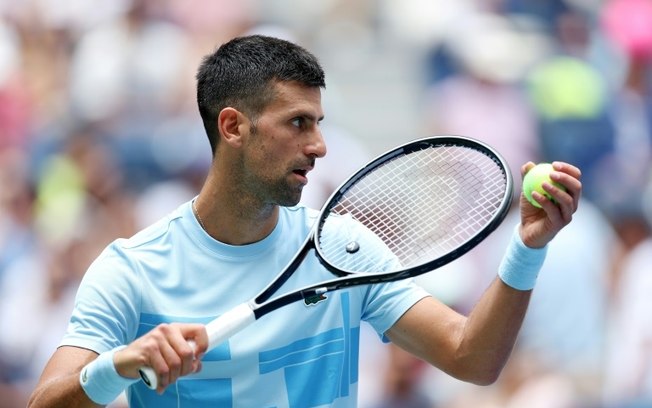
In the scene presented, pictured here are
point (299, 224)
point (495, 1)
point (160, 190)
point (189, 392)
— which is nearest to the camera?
point (189, 392)

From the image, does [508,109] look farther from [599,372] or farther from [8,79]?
[8,79]

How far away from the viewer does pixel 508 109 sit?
A: 935 centimetres

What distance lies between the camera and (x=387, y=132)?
11086 mm

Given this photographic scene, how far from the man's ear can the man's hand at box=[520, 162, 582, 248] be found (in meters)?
0.83

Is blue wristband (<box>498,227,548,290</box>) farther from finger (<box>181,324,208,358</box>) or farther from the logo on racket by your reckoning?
finger (<box>181,324,208,358</box>)

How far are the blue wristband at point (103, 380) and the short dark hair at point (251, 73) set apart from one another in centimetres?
85

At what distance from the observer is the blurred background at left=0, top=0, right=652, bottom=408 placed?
7832mm

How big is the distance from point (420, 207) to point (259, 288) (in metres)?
0.62

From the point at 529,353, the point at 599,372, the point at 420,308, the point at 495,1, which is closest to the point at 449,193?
the point at 420,308

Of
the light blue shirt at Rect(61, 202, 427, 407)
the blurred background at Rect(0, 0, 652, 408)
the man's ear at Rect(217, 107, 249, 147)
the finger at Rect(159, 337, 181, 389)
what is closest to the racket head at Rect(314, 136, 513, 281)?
the light blue shirt at Rect(61, 202, 427, 407)

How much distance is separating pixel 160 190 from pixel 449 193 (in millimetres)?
5109

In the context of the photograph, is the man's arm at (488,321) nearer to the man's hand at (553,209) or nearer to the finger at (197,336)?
the man's hand at (553,209)

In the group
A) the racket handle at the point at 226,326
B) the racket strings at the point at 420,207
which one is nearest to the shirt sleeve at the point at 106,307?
the racket handle at the point at 226,326

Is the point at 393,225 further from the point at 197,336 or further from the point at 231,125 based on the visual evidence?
the point at 197,336
